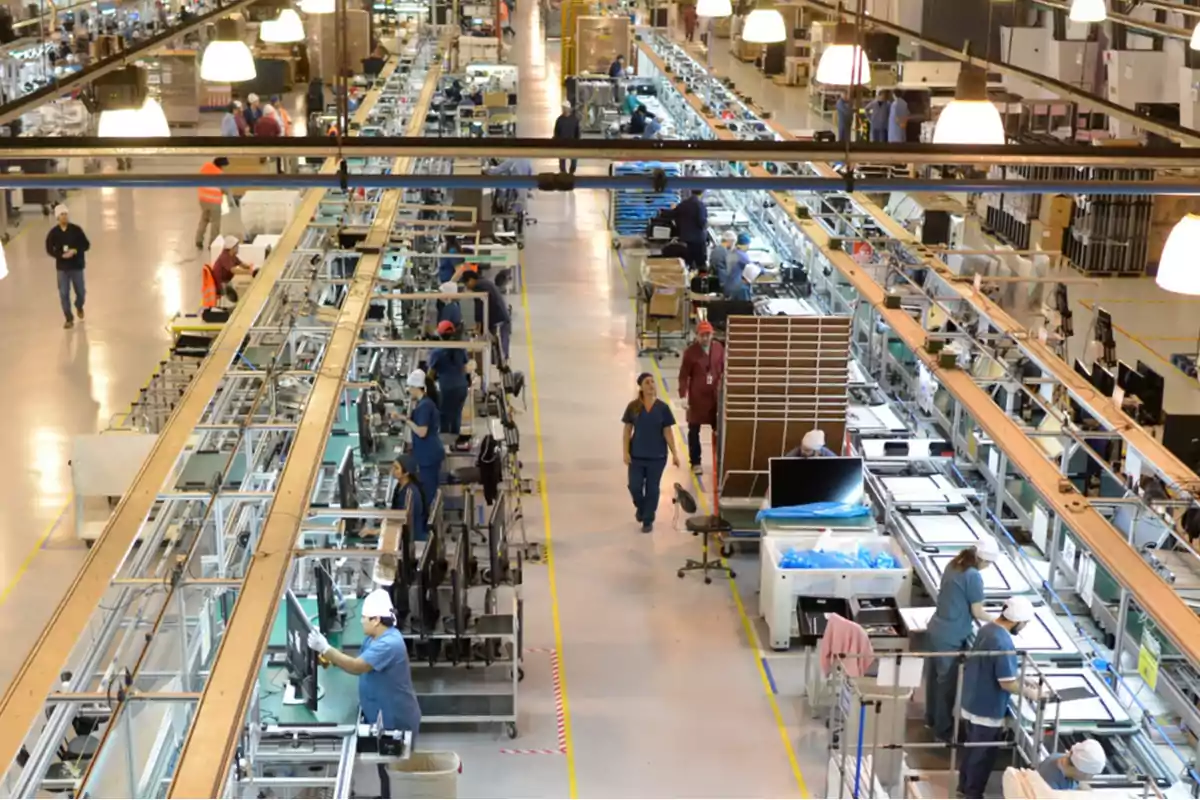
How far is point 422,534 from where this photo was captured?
11.2 metres

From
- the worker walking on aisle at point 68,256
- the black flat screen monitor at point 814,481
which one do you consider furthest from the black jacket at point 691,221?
the black flat screen monitor at point 814,481

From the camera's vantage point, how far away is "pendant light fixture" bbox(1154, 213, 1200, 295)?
6.19 metres

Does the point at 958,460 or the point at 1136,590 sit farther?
the point at 958,460

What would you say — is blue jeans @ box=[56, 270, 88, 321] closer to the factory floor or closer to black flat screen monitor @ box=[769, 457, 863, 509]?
the factory floor

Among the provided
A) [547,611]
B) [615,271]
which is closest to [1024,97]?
[615,271]

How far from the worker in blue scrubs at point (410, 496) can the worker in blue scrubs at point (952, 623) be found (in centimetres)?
352

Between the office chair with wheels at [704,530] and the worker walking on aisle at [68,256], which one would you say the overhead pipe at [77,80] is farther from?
the worker walking on aisle at [68,256]

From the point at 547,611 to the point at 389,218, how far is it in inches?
235

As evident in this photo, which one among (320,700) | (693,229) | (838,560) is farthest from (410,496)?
(693,229)

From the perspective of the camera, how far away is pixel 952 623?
9.16m

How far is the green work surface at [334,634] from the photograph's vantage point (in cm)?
853

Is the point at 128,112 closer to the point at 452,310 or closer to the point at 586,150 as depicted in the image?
the point at 586,150

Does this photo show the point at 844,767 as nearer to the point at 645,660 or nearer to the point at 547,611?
the point at 645,660

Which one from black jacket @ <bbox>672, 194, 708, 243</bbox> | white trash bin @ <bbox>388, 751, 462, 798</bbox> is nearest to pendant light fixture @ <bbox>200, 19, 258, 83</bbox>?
white trash bin @ <bbox>388, 751, 462, 798</bbox>
